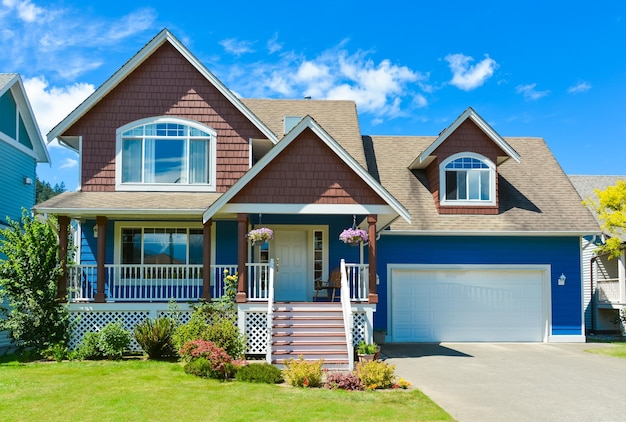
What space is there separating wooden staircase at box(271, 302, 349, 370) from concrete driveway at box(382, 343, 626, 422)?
1488mm

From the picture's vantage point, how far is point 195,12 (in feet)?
48.5

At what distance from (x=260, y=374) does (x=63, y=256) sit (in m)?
6.96

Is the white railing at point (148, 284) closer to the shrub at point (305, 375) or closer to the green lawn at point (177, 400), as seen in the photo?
the green lawn at point (177, 400)

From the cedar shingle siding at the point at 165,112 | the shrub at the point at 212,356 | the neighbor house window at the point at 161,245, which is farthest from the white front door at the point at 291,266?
the shrub at the point at 212,356

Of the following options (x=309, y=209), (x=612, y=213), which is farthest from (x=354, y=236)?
(x=612, y=213)

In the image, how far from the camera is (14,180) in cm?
2180

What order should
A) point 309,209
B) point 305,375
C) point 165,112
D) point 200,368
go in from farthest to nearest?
1. point 165,112
2. point 309,209
3. point 200,368
4. point 305,375

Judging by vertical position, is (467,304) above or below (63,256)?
below

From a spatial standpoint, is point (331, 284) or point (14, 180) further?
point (14, 180)

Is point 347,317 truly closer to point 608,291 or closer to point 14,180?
point 14,180

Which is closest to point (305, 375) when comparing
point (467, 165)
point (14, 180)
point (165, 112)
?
point (165, 112)

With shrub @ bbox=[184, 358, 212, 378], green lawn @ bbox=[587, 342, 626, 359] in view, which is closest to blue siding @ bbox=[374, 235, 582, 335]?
green lawn @ bbox=[587, 342, 626, 359]

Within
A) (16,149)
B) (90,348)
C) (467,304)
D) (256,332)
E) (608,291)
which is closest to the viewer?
(90,348)

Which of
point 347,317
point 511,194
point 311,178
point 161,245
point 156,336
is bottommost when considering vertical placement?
point 156,336
